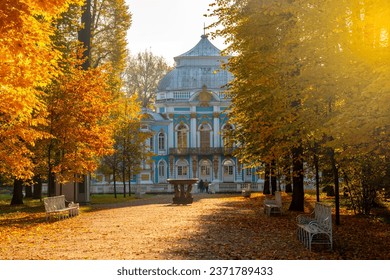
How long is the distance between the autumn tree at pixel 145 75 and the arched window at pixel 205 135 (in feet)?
18.0

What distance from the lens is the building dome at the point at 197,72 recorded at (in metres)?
55.7

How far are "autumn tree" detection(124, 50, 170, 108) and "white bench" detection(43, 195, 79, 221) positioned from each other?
30.4 metres

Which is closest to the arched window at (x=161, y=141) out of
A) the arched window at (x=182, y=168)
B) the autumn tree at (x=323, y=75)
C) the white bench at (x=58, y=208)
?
the arched window at (x=182, y=168)

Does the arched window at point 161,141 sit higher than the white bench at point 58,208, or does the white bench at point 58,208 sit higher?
the arched window at point 161,141

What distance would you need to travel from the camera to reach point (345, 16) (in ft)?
38.4

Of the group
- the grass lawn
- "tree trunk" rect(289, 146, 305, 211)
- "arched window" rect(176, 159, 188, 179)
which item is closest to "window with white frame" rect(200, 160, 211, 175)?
"arched window" rect(176, 159, 188, 179)

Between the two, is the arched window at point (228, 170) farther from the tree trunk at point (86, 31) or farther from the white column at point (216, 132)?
the tree trunk at point (86, 31)

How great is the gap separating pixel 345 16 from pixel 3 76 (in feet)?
23.0

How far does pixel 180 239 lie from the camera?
11.9 meters

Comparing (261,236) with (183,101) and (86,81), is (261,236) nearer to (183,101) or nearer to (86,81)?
(86,81)

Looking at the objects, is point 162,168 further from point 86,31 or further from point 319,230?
point 319,230

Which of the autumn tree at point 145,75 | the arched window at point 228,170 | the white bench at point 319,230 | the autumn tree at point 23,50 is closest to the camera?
the white bench at point 319,230

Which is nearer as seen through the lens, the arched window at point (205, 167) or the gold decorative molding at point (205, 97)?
the gold decorative molding at point (205, 97)

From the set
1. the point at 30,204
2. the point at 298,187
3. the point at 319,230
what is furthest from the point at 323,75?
the point at 30,204
